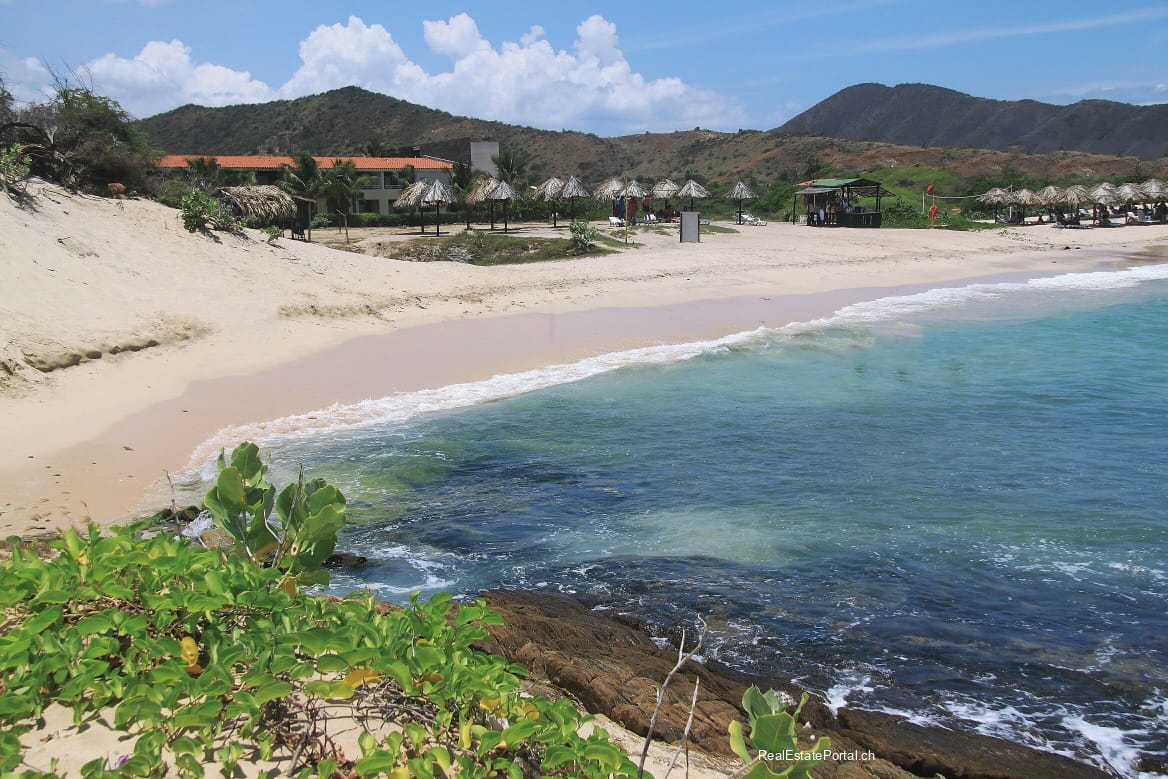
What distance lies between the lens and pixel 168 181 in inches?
869

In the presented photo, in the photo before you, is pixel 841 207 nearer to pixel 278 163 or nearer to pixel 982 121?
pixel 278 163

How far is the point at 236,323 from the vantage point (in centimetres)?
1562

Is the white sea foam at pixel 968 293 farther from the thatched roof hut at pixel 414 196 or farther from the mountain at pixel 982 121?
the mountain at pixel 982 121

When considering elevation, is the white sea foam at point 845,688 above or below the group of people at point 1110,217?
below

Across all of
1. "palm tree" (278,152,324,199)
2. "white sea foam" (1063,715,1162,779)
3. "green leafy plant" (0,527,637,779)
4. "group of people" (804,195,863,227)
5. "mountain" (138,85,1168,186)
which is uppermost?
"mountain" (138,85,1168,186)

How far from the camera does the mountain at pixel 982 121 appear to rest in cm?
9500

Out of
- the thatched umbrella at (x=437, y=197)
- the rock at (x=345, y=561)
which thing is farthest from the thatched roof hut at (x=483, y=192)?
the rock at (x=345, y=561)

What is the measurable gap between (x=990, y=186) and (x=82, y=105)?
49324 millimetres

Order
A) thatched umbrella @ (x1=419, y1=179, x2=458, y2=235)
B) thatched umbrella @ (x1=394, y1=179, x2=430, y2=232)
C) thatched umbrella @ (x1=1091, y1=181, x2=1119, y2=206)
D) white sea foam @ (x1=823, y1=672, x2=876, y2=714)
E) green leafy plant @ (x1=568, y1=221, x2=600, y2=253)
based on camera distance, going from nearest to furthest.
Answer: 1. white sea foam @ (x1=823, y1=672, x2=876, y2=714)
2. green leafy plant @ (x1=568, y1=221, x2=600, y2=253)
3. thatched umbrella @ (x1=419, y1=179, x2=458, y2=235)
4. thatched umbrella @ (x1=394, y1=179, x2=430, y2=232)
5. thatched umbrella @ (x1=1091, y1=181, x2=1119, y2=206)

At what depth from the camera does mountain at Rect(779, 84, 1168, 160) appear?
312 ft

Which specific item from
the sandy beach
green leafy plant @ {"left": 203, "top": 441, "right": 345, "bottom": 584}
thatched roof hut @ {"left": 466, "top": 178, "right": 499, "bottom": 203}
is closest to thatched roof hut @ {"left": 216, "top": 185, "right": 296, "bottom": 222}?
the sandy beach

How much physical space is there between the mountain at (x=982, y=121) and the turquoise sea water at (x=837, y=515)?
8652 cm

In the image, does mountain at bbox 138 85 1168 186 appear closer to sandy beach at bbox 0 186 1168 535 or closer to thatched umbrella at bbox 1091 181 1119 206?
thatched umbrella at bbox 1091 181 1119 206

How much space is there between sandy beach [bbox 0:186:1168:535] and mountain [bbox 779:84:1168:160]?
7920 cm
